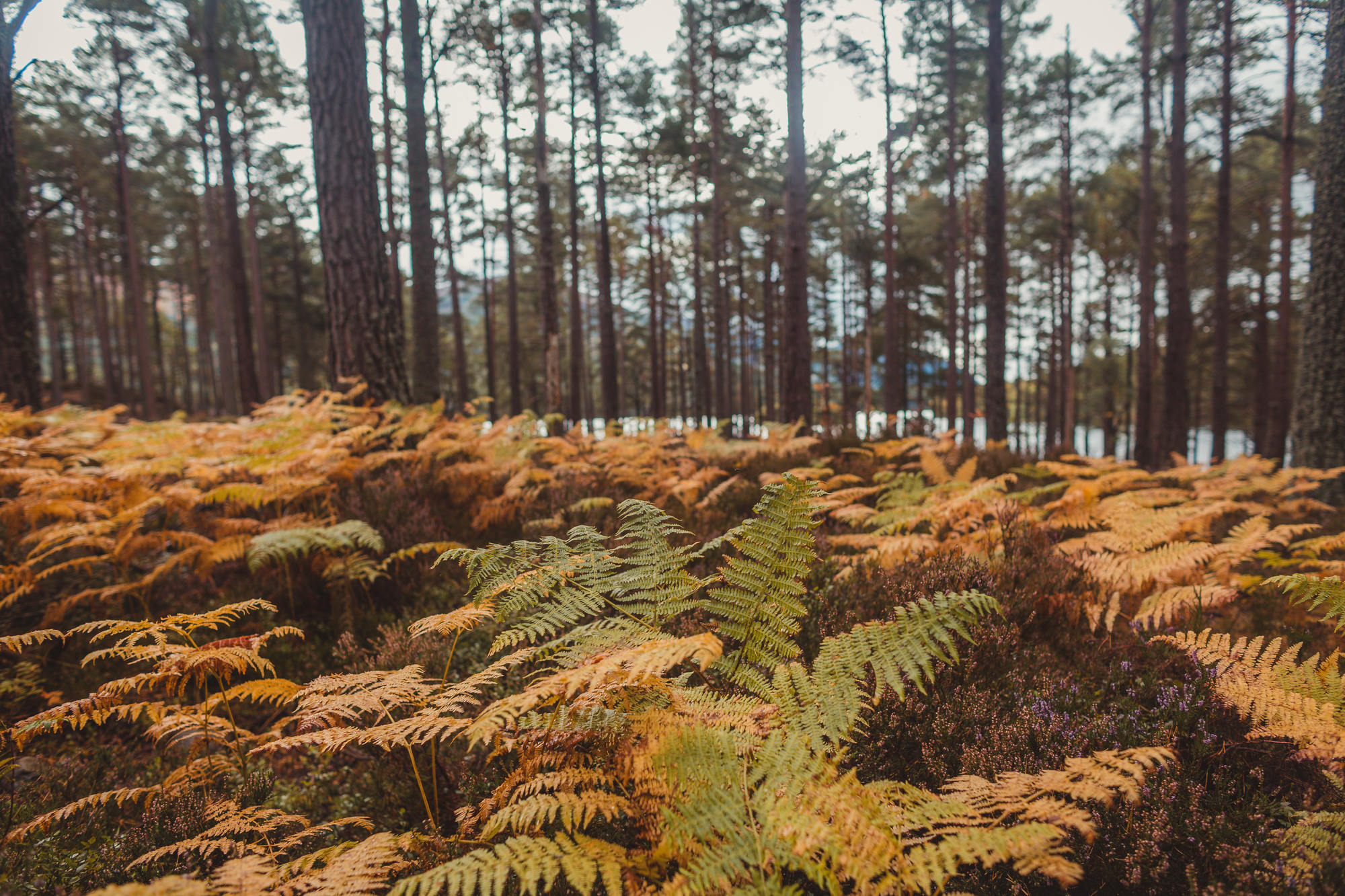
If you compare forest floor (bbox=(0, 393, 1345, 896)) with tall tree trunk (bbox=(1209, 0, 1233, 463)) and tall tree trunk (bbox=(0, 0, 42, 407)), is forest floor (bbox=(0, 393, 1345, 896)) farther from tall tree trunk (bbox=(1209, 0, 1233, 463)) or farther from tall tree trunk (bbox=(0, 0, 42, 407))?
tall tree trunk (bbox=(1209, 0, 1233, 463))

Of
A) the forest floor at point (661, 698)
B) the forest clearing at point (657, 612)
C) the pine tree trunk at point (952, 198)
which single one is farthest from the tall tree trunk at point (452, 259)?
the forest floor at point (661, 698)

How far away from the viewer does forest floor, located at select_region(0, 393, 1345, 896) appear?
1.48 meters

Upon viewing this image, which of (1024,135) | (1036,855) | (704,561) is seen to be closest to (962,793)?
(1036,855)

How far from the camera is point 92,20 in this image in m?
14.0

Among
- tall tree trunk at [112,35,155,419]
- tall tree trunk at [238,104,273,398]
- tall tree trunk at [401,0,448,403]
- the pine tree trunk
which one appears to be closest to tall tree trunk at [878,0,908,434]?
the pine tree trunk

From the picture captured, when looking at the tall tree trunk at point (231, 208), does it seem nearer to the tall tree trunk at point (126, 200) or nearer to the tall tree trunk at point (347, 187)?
the tall tree trunk at point (126, 200)

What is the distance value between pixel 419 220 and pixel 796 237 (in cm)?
695

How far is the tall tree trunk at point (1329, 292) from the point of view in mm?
5918

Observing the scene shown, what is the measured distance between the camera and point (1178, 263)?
38.4 ft

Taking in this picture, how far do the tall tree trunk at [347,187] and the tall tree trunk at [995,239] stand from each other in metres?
9.56

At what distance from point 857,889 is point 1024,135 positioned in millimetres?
24619

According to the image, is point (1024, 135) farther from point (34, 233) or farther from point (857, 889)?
point (34, 233)

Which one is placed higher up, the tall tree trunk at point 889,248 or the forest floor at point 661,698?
the tall tree trunk at point 889,248

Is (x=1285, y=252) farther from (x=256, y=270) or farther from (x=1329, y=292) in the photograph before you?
(x=256, y=270)
